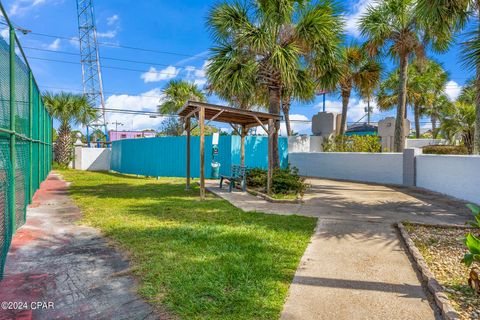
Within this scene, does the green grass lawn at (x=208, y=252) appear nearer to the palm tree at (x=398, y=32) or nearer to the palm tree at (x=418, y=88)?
the palm tree at (x=398, y=32)

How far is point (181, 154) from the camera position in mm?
13844

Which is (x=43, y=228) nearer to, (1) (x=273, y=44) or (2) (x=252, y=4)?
(1) (x=273, y=44)

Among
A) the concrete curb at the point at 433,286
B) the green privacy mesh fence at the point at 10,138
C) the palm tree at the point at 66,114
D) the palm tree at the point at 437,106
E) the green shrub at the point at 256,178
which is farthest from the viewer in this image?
the palm tree at the point at 437,106

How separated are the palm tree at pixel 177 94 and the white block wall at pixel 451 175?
1423 cm

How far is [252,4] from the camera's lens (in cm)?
962

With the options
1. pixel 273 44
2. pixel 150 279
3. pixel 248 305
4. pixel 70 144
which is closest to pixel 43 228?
pixel 150 279

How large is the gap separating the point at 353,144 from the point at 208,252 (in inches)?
479

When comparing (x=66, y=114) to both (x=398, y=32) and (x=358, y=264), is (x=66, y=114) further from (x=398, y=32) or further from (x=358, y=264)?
(x=358, y=264)

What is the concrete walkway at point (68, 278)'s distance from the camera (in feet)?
8.34

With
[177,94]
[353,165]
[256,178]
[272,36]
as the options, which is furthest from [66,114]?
[353,165]

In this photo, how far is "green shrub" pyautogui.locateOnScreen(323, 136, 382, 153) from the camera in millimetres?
13723

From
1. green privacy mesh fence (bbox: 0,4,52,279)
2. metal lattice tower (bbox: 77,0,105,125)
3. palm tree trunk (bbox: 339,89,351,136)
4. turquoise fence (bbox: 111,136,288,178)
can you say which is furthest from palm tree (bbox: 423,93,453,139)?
metal lattice tower (bbox: 77,0,105,125)

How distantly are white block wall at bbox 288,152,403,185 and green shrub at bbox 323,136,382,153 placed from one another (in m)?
0.74

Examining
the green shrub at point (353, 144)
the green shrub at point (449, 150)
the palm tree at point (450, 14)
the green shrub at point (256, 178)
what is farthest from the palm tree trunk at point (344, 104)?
the palm tree at point (450, 14)
